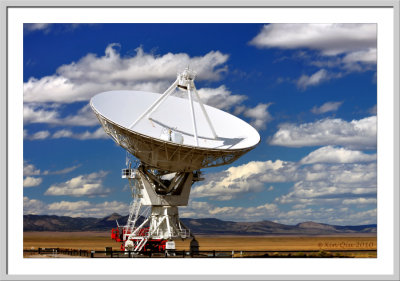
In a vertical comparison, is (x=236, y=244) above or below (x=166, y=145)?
below

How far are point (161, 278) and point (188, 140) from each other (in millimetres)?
18066

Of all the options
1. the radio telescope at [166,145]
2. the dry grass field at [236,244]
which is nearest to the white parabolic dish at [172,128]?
the radio telescope at [166,145]

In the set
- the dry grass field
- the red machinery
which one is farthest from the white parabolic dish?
the dry grass field

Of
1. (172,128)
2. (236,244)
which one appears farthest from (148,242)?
(236,244)

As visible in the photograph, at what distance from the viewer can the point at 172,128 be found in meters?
46.6

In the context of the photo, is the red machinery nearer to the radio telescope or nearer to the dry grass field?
the radio telescope

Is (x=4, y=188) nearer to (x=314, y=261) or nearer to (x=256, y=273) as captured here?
(x=256, y=273)

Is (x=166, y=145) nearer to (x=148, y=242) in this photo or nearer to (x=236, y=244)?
(x=148, y=242)

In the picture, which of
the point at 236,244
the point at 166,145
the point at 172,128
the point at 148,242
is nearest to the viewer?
the point at 166,145

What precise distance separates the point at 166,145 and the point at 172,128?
14.4ft

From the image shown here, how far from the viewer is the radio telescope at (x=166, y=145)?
43500mm

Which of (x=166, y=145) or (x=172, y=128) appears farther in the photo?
(x=172, y=128)

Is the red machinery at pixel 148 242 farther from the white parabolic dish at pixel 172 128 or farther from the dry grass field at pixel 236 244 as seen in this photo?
the dry grass field at pixel 236 244

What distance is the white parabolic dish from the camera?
4272 cm
